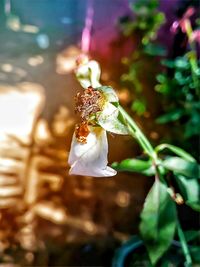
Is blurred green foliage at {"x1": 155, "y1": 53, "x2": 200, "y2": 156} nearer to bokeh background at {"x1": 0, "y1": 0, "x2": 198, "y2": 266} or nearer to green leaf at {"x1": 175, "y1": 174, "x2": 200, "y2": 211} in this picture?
bokeh background at {"x1": 0, "y1": 0, "x2": 198, "y2": 266}

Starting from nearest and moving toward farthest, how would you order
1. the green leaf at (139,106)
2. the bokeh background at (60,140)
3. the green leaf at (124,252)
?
the green leaf at (124,252), the bokeh background at (60,140), the green leaf at (139,106)

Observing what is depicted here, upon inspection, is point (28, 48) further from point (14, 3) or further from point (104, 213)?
point (104, 213)

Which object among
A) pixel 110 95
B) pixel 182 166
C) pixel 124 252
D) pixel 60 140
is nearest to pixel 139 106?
pixel 60 140

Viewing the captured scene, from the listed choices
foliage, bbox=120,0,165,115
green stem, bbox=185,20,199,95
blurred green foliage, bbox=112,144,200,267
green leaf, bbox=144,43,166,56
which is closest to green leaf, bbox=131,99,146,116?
foliage, bbox=120,0,165,115

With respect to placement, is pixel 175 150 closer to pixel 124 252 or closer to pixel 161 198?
pixel 161 198

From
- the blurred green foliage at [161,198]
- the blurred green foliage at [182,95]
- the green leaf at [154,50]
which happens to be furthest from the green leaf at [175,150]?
the green leaf at [154,50]

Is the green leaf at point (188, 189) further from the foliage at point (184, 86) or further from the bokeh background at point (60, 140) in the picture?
the bokeh background at point (60, 140)
